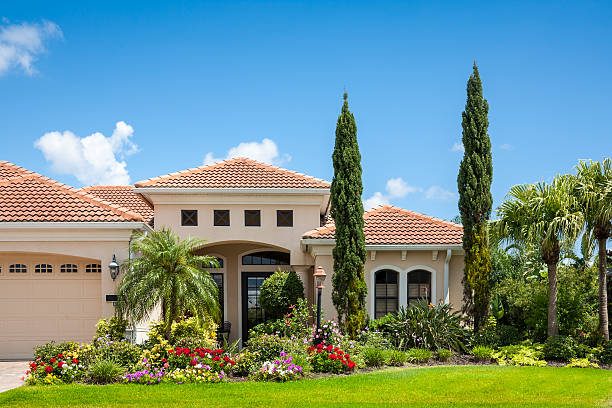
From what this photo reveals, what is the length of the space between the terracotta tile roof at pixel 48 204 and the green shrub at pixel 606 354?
11.9 m

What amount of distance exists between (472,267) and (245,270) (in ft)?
26.4

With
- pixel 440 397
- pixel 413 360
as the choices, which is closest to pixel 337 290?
pixel 413 360

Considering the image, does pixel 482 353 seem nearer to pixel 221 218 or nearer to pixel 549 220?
pixel 549 220

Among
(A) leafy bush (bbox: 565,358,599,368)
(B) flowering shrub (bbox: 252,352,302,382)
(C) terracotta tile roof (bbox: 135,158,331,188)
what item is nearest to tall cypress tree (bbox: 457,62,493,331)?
(A) leafy bush (bbox: 565,358,599,368)

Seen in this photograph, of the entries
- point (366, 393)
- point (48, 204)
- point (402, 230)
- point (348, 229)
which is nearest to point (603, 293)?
point (402, 230)

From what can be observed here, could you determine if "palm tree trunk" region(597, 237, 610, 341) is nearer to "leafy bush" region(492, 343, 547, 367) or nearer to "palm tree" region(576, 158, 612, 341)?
"palm tree" region(576, 158, 612, 341)

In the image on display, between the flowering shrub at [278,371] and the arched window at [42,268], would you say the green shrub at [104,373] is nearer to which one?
the flowering shrub at [278,371]

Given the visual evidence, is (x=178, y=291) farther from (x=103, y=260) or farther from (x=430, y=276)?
(x=430, y=276)

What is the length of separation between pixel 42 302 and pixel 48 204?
103 inches

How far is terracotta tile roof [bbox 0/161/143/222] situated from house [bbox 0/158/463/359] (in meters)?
0.03

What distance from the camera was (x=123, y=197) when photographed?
71.6ft

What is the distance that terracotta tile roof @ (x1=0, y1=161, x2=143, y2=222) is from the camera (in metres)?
14.6

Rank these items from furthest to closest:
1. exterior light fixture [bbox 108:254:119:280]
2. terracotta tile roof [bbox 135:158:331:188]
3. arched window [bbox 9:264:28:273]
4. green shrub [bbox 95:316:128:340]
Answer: terracotta tile roof [bbox 135:158:331:188]
arched window [bbox 9:264:28:273]
exterior light fixture [bbox 108:254:119:280]
green shrub [bbox 95:316:128:340]

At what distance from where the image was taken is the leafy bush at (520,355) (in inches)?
507
